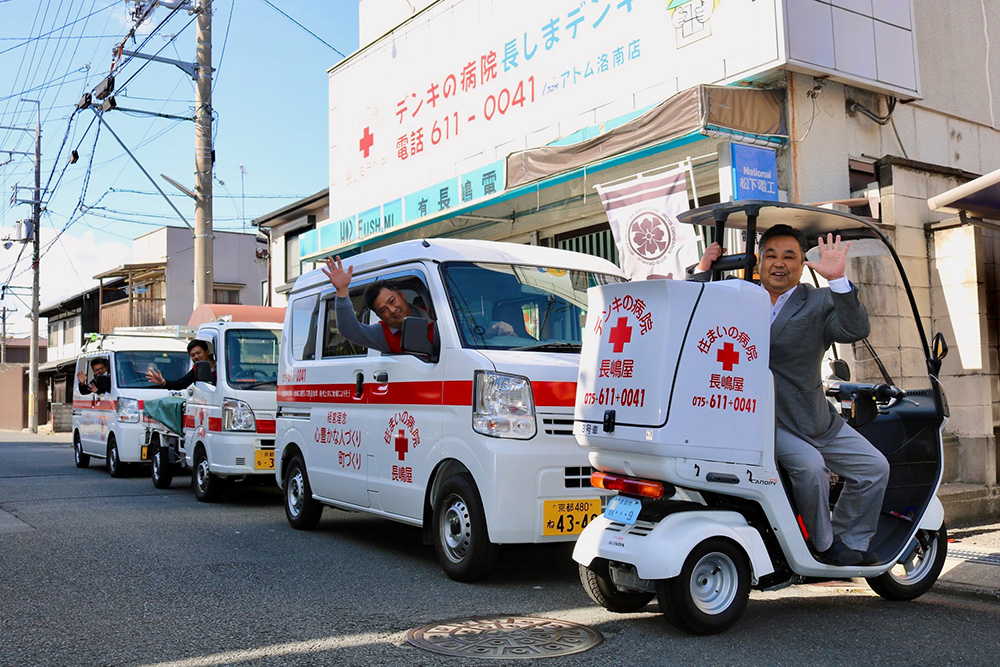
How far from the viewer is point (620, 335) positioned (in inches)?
187

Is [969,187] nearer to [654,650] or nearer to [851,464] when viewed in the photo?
[851,464]

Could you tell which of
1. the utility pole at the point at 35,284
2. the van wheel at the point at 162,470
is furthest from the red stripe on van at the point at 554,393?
the utility pole at the point at 35,284

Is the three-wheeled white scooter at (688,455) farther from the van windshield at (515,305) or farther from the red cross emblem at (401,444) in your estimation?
the red cross emblem at (401,444)

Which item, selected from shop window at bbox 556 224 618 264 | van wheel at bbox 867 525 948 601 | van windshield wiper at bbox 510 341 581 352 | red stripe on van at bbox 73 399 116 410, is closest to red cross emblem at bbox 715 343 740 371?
van windshield wiper at bbox 510 341 581 352

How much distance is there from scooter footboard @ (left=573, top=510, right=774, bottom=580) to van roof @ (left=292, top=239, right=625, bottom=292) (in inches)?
99.2

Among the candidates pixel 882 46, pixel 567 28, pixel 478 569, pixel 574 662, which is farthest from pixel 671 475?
pixel 567 28

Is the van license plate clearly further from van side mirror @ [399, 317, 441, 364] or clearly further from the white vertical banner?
the white vertical banner

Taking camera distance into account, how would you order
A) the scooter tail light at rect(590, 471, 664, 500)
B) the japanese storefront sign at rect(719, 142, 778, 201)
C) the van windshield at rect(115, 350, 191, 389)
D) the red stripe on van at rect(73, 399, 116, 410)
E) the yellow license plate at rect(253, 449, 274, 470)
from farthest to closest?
1. the red stripe on van at rect(73, 399, 116, 410)
2. the van windshield at rect(115, 350, 191, 389)
3. the yellow license plate at rect(253, 449, 274, 470)
4. the japanese storefront sign at rect(719, 142, 778, 201)
5. the scooter tail light at rect(590, 471, 664, 500)

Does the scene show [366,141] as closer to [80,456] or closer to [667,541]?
[80,456]

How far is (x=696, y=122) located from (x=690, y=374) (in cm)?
482

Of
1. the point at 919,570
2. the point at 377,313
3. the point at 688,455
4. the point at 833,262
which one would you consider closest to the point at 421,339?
the point at 377,313

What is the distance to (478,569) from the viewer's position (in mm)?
5812

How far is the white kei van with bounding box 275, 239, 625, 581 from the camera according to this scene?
5715 millimetres

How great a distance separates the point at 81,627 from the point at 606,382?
310 centimetres
